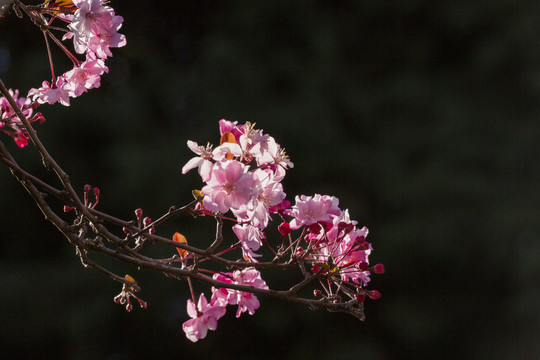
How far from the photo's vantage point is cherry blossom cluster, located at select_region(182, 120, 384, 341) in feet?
2.50

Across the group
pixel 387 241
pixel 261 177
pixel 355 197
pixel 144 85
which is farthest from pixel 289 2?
pixel 261 177

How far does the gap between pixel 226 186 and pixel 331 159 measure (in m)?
3.02

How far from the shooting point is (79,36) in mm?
909

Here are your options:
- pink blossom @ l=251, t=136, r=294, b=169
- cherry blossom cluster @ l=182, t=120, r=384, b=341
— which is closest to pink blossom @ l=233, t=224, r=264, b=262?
Answer: cherry blossom cluster @ l=182, t=120, r=384, b=341

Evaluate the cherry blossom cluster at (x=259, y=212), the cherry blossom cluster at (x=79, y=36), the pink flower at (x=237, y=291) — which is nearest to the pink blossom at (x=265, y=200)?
the cherry blossom cluster at (x=259, y=212)

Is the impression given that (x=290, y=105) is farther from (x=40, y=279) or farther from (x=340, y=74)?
(x=40, y=279)

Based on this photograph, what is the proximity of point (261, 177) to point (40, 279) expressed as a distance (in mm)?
A: 3072

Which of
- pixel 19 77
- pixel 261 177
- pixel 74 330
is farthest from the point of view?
pixel 19 77

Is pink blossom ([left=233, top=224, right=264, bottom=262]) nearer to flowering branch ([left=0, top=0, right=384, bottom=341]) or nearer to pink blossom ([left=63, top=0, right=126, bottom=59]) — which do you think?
flowering branch ([left=0, top=0, right=384, bottom=341])

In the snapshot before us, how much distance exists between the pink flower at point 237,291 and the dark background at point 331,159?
2.51m

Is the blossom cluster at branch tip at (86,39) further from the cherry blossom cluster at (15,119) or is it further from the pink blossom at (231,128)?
the pink blossom at (231,128)

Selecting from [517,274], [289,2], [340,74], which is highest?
[289,2]

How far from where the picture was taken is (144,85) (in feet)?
12.8

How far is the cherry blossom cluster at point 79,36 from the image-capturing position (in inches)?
35.2
